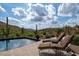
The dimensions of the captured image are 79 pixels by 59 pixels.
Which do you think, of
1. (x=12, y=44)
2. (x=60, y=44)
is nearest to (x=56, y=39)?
(x=60, y=44)

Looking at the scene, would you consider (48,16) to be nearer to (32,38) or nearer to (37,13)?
(37,13)

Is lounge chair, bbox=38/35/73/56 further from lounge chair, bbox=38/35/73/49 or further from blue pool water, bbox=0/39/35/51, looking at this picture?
blue pool water, bbox=0/39/35/51

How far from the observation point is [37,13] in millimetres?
3469

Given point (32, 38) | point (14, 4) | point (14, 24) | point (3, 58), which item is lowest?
point (3, 58)

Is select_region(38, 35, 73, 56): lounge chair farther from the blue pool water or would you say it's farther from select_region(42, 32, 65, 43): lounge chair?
the blue pool water

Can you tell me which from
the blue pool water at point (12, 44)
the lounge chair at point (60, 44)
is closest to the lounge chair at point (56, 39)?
the lounge chair at point (60, 44)

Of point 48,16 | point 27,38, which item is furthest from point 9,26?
point 48,16

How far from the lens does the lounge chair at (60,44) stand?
3.39 m

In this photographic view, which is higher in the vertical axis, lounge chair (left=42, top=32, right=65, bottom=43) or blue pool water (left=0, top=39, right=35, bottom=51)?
lounge chair (left=42, top=32, right=65, bottom=43)

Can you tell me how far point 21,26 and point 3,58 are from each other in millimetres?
553

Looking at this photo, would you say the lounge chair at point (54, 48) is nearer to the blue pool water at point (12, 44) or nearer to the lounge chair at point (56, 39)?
A: the lounge chair at point (56, 39)

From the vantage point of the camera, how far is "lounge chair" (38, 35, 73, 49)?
3.39 meters

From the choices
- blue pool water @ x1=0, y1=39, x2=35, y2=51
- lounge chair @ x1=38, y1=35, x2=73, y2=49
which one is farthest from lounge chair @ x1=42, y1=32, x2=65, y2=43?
blue pool water @ x1=0, y1=39, x2=35, y2=51

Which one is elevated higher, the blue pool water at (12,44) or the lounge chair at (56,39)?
the lounge chair at (56,39)
